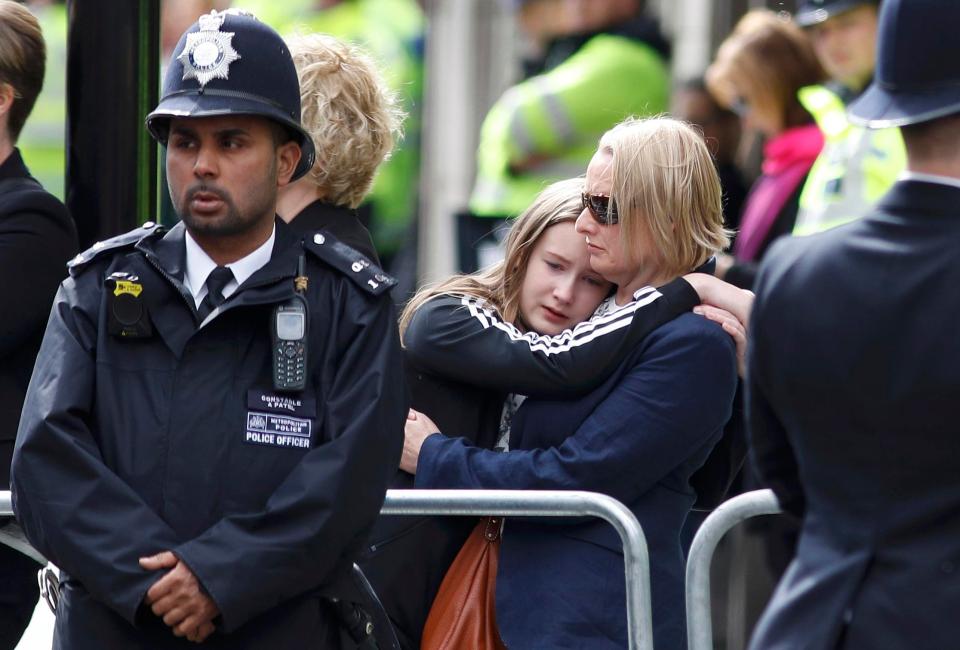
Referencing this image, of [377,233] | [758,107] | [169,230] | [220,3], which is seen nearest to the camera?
[169,230]

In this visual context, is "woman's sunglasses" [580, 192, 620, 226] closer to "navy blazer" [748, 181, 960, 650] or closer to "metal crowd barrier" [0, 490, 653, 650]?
"metal crowd barrier" [0, 490, 653, 650]

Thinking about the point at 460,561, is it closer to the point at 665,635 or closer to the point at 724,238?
the point at 665,635

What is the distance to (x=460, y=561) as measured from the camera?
12.6ft

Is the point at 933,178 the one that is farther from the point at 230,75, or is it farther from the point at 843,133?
the point at 843,133

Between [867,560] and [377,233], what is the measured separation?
6461 millimetres

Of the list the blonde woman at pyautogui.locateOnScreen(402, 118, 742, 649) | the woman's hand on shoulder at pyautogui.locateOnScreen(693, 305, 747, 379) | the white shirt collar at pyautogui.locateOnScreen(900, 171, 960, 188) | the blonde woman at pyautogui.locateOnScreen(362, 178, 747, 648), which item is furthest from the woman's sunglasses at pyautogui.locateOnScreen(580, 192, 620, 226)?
the white shirt collar at pyautogui.locateOnScreen(900, 171, 960, 188)

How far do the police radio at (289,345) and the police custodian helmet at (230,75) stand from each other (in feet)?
1.17

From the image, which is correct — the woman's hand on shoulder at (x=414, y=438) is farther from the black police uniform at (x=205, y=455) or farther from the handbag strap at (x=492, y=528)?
the black police uniform at (x=205, y=455)

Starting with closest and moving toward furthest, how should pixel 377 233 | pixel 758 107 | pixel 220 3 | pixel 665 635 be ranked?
1. pixel 665 635
2. pixel 758 107
3. pixel 220 3
4. pixel 377 233

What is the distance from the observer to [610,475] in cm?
368

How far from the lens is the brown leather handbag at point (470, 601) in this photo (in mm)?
3756

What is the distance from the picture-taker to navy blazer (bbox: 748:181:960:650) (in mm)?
2645

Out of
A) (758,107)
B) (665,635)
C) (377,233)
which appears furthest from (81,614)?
(377,233)

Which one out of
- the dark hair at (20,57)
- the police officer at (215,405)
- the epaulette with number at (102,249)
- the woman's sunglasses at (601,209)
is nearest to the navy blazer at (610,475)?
the woman's sunglasses at (601,209)
